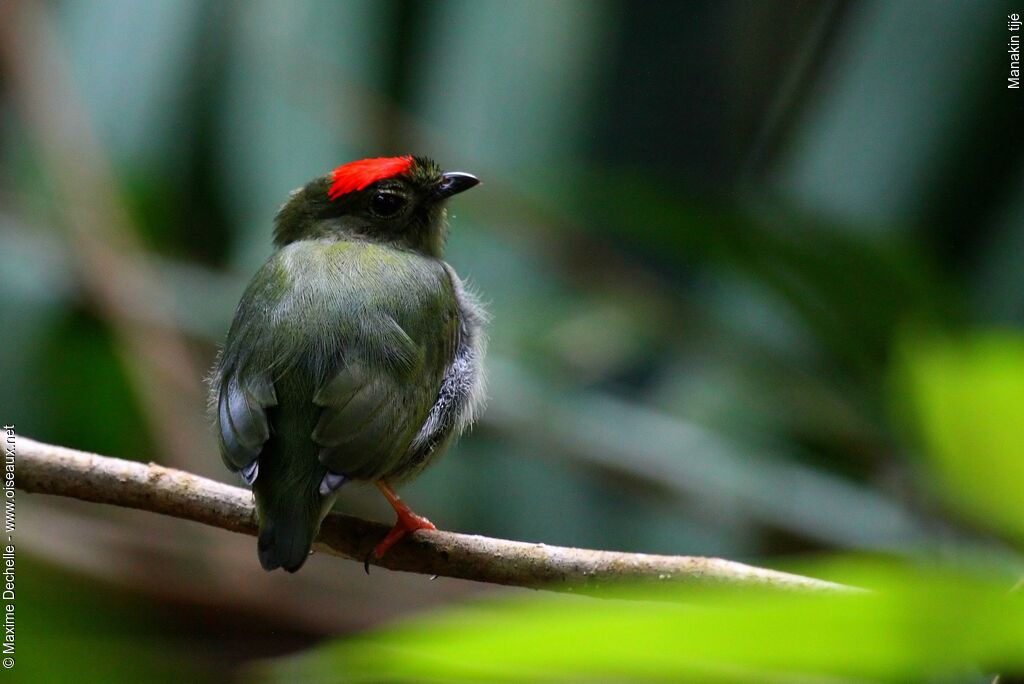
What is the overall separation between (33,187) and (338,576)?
114 inches

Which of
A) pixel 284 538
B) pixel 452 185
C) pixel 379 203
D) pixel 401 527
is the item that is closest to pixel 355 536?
pixel 401 527

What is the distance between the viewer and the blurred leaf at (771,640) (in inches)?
20.9

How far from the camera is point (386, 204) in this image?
4027mm

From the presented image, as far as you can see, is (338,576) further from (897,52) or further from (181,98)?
(897,52)

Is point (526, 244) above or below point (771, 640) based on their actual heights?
below

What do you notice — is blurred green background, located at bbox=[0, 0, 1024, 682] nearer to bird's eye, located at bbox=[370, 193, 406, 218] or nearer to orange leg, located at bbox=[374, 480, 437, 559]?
bird's eye, located at bbox=[370, 193, 406, 218]

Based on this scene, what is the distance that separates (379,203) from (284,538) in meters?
1.69

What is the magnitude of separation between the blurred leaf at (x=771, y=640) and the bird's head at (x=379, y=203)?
3.48 meters

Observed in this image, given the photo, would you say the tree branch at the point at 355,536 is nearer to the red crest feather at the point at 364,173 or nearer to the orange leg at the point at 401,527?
the orange leg at the point at 401,527

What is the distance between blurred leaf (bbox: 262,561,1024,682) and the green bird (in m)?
2.06

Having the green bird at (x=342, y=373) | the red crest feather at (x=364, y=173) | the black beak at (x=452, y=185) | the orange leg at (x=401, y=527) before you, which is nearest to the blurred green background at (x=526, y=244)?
the black beak at (x=452, y=185)

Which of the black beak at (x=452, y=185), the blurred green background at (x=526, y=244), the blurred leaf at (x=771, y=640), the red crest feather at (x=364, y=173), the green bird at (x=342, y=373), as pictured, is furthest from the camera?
the blurred green background at (x=526, y=244)

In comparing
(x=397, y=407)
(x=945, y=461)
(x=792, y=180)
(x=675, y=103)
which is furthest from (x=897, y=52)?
(x=945, y=461)

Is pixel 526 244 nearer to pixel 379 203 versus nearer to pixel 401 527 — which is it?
pixel 379 203
